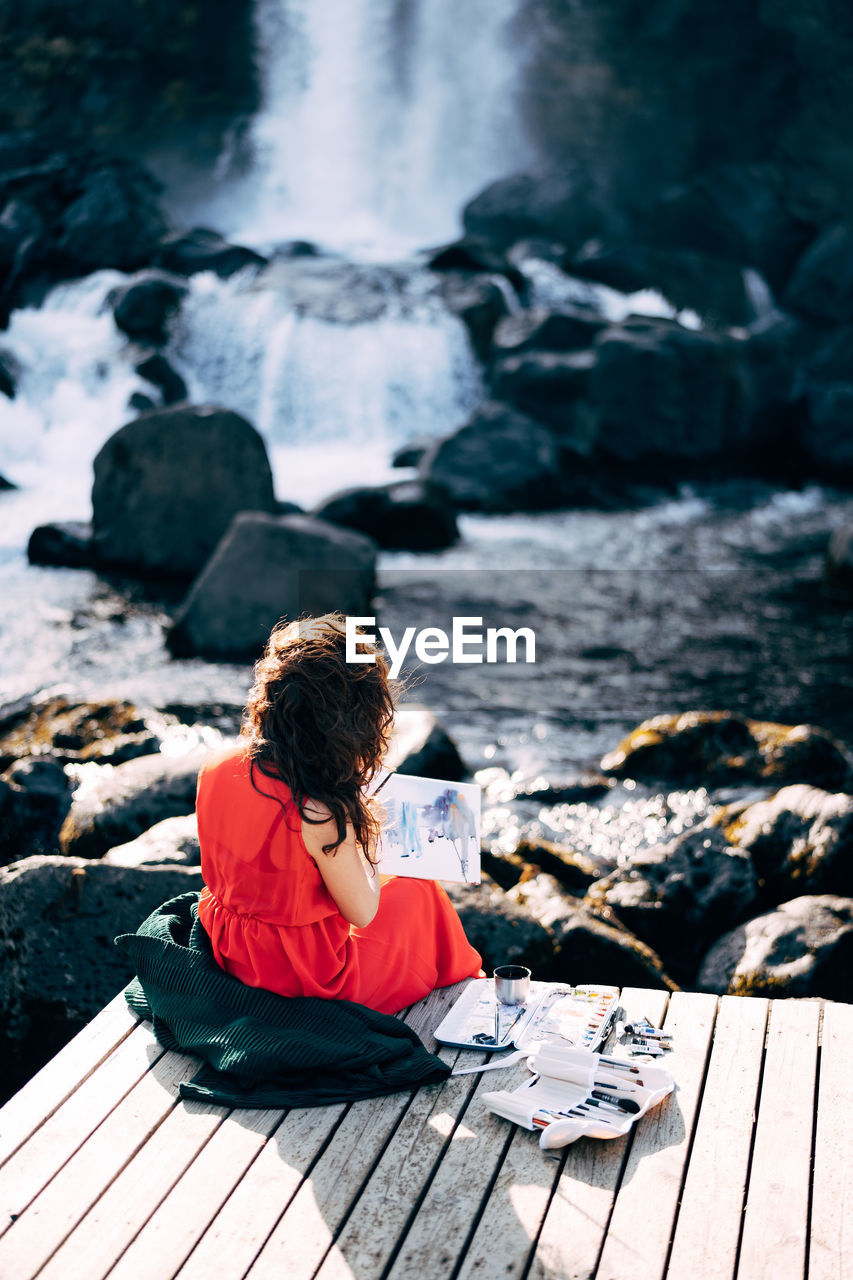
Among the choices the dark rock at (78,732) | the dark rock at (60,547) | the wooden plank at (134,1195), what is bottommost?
the dark rock at (60,547)

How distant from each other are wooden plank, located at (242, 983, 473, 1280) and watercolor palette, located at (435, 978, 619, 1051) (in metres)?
0.08

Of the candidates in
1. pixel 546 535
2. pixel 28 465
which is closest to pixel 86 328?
pixel 28 465

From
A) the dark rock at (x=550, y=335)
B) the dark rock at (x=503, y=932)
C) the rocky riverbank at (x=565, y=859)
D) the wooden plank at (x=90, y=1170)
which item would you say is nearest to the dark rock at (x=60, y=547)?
the rocky riverbank at (x=565, y=859)

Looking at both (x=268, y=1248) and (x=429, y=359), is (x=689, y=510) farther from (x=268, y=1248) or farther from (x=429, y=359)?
(x=268, y=1248)

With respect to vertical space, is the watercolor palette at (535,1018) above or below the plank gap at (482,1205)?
below

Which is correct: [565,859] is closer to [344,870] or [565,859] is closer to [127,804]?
[127,804]

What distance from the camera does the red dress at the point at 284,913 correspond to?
9.27 ft

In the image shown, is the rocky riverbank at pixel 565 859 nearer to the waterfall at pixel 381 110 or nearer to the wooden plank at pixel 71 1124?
the wooden plank at pixel 71 1124

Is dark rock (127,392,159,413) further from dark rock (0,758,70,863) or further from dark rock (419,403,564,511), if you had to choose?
dark rock (0,758,70,863)

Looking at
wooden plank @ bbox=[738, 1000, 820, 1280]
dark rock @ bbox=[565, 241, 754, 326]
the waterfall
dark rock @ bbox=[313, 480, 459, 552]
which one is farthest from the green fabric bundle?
the waterfall

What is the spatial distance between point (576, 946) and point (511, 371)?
14.4 metres

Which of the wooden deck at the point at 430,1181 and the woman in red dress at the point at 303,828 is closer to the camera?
the wooden deck at the point at 430,1181

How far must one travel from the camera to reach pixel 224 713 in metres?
8.40

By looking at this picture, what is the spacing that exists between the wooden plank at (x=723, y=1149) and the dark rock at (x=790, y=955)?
3.83 feet
